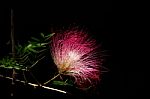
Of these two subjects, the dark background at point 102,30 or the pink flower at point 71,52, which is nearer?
the pink flower at point 71,52

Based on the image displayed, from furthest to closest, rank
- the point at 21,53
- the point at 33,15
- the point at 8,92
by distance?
1. the point at 33,15
2. the point at 8,92
3. the point at 21,53

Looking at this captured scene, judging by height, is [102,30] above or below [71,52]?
above

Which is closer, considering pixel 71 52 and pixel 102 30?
pixel 71 52

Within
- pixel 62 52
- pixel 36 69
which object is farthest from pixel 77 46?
pixel 36 69

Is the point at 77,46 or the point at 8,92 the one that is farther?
the point at 8,92

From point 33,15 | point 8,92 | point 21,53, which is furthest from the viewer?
point 33,15

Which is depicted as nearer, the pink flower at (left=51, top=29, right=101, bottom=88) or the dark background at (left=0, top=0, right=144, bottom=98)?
the pink flower at (left=51, top=29, right=101, bottom=88)

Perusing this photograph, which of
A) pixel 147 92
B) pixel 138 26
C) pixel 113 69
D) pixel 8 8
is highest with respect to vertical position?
pixel 8 8

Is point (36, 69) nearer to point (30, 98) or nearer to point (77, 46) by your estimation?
point (30, 98)
